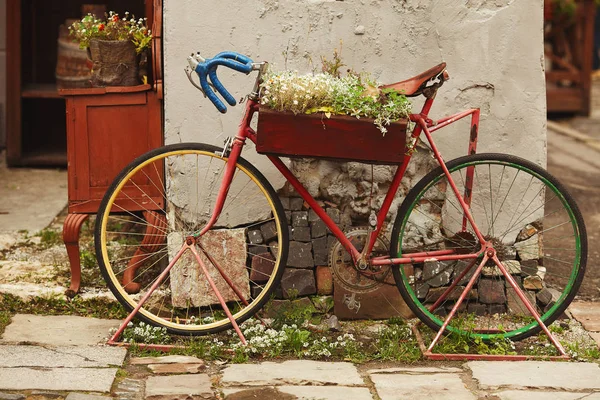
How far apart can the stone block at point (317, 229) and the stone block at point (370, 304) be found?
26cm

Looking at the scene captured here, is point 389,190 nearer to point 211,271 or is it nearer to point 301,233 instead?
point 301,233

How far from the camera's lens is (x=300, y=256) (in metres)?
4.99

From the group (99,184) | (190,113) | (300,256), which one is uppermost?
(190,113)

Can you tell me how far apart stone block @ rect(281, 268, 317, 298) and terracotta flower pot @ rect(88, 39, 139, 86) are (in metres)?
1.34

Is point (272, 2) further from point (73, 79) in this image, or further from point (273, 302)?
point (73, 79)

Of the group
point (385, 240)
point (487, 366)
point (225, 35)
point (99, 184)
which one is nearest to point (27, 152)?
point (99, 184)

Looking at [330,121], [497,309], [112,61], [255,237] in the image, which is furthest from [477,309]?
[112,61]

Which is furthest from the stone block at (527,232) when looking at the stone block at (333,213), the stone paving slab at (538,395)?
the stone paving slab at (538,395)

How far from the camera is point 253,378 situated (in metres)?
4.14

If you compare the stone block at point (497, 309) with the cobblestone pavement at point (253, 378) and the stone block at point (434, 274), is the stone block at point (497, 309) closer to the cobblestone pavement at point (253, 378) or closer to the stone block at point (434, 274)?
the stone block at point (434, 274)

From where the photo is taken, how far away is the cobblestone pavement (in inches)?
156

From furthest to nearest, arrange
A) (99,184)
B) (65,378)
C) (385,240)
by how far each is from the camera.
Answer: (99,184), (385,240), (65,378)

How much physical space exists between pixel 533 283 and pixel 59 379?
249cm

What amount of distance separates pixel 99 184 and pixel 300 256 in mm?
1151
